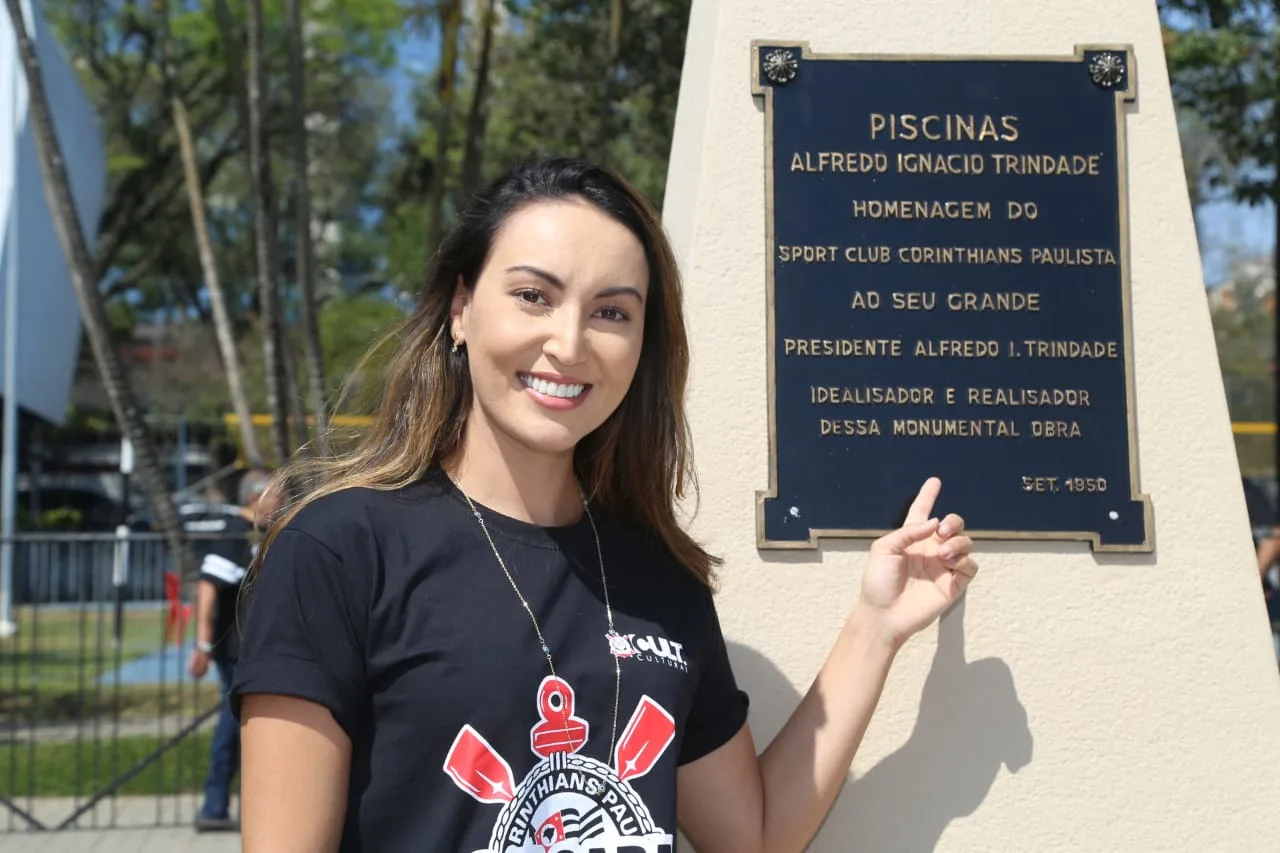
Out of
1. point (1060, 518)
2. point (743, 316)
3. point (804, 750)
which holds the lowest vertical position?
point (804, 750)

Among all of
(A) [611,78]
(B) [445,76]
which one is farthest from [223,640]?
(B) [445,76]

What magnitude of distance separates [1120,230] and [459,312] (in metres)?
1.60

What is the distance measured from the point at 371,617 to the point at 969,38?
2001 millimetres

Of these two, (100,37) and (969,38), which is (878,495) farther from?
(100,37)

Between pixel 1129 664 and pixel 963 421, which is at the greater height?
pixel 963 421

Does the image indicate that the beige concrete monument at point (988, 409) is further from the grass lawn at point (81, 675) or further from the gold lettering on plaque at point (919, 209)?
the grass lawn at point (81, 675)

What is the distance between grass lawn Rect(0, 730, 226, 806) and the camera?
8.49m

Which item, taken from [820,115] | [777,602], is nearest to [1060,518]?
[777,602]

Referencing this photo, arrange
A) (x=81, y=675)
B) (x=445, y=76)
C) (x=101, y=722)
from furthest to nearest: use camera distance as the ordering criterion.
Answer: (x=445, y=76), (x=101, y=722), (x=81, y=675)

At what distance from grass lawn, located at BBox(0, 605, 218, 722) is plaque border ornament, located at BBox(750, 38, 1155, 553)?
21.7ft

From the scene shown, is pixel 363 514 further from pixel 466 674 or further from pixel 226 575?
pixel 226 575

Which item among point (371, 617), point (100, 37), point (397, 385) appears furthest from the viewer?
point (100, 37)

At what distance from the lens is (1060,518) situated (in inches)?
119

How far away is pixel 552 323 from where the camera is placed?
222cm
